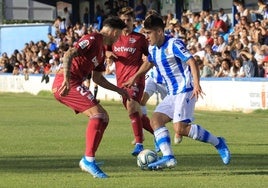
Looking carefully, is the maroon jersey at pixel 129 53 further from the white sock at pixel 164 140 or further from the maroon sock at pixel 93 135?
the maroon sock at pixel 93 135

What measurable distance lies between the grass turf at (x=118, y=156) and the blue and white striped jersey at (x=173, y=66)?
3.57ft

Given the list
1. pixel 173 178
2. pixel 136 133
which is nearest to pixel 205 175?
pixel 173 178

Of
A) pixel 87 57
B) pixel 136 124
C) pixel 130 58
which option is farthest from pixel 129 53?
pixel 87 57

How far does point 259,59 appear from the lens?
27.2 m

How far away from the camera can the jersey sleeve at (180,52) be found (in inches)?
440

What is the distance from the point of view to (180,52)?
11.2 meters

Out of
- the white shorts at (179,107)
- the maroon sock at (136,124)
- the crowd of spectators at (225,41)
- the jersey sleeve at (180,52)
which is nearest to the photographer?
the jersey sleeve at (180,52)

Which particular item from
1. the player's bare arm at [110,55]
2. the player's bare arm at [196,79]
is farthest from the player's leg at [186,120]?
the player's bare arm at [110,55]

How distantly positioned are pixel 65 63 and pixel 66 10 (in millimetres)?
40627

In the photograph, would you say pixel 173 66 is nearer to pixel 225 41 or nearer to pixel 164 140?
pixel 164 140

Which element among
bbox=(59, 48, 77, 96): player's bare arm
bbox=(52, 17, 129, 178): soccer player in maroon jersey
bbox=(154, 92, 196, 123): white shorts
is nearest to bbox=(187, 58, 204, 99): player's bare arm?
bbox=(154, 92, 196, 123): white shorts

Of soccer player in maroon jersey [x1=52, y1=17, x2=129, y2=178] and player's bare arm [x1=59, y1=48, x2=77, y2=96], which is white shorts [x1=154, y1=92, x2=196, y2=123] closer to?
soccer player in maroon jersey [x1=52, y1=17, x2=129, y2=178]

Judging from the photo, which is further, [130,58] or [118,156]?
[130,58]

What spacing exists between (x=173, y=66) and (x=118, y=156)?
7.87 ft
